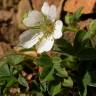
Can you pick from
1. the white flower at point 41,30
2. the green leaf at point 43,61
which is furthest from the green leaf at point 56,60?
the white flower at point 41,30

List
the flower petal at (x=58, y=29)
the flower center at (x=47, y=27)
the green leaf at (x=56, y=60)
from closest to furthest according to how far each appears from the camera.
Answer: the flower petal at (x=58, y=29) < the flower center at (x=47, y=27) < the green leaf at (x=56, y=60)

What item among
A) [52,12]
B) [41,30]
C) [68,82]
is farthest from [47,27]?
A: [68,82]

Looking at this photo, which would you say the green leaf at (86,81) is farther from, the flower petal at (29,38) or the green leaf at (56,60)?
the flower petal at (29,38)

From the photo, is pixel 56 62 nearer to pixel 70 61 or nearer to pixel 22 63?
pixel 70 61

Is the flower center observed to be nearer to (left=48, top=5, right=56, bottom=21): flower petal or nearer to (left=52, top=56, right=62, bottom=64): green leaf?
(left=48, top=5, right=56, bottom=21): flower petal

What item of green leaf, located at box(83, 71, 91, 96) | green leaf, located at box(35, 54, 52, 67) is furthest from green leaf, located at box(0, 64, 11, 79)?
green leaf, located at box(83, 71, 91, 96)
